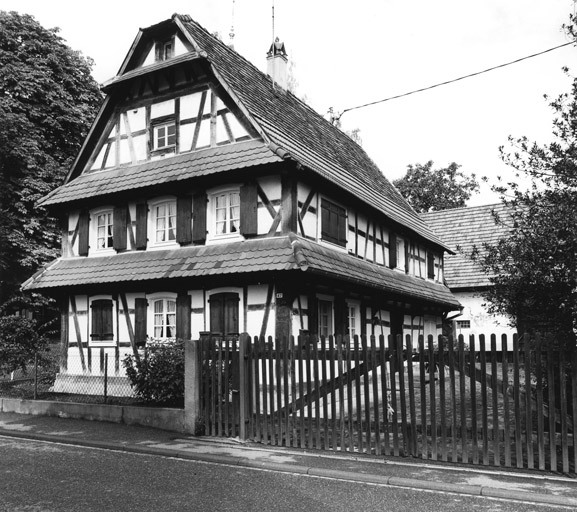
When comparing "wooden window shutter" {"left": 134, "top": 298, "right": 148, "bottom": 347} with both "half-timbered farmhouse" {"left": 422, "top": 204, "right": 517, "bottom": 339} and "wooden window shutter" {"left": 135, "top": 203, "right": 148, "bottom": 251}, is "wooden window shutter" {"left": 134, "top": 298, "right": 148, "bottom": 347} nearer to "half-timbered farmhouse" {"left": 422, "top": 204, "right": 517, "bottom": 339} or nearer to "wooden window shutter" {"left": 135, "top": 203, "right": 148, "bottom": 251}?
"wooden window shutter" {"left": 135, "top": 203, "right": 148, "bottom": 251}

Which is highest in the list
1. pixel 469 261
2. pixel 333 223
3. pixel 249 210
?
pixel 249 210

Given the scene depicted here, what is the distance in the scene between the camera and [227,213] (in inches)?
653

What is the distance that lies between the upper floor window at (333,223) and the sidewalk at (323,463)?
826cm

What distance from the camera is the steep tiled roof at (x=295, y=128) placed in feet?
54.9

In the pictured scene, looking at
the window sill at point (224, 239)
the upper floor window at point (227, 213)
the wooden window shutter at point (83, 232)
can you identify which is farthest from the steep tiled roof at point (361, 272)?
the wooden window shutter at point (83, 232)

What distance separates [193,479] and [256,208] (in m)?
9.45

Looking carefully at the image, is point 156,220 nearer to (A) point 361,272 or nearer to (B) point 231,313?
(B) point 231,313

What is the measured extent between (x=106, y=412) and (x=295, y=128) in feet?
36.8

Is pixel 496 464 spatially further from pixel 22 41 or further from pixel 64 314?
pixel 22 41

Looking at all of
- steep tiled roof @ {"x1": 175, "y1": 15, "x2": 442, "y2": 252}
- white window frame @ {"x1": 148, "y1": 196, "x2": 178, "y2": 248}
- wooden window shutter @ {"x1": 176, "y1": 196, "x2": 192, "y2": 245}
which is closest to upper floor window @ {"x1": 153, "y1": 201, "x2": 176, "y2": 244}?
white window frame @ {"x1": 148, "y1": 196, "x2": 178, "y2": 248}

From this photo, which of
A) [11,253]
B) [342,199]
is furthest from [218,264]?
[11,253]

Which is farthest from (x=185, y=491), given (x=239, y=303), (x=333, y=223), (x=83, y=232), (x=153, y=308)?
(x=83, y=232)

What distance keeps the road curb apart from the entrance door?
598 cm

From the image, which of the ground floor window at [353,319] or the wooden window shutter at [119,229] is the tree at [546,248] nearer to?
the ground floor window at [353,319]
